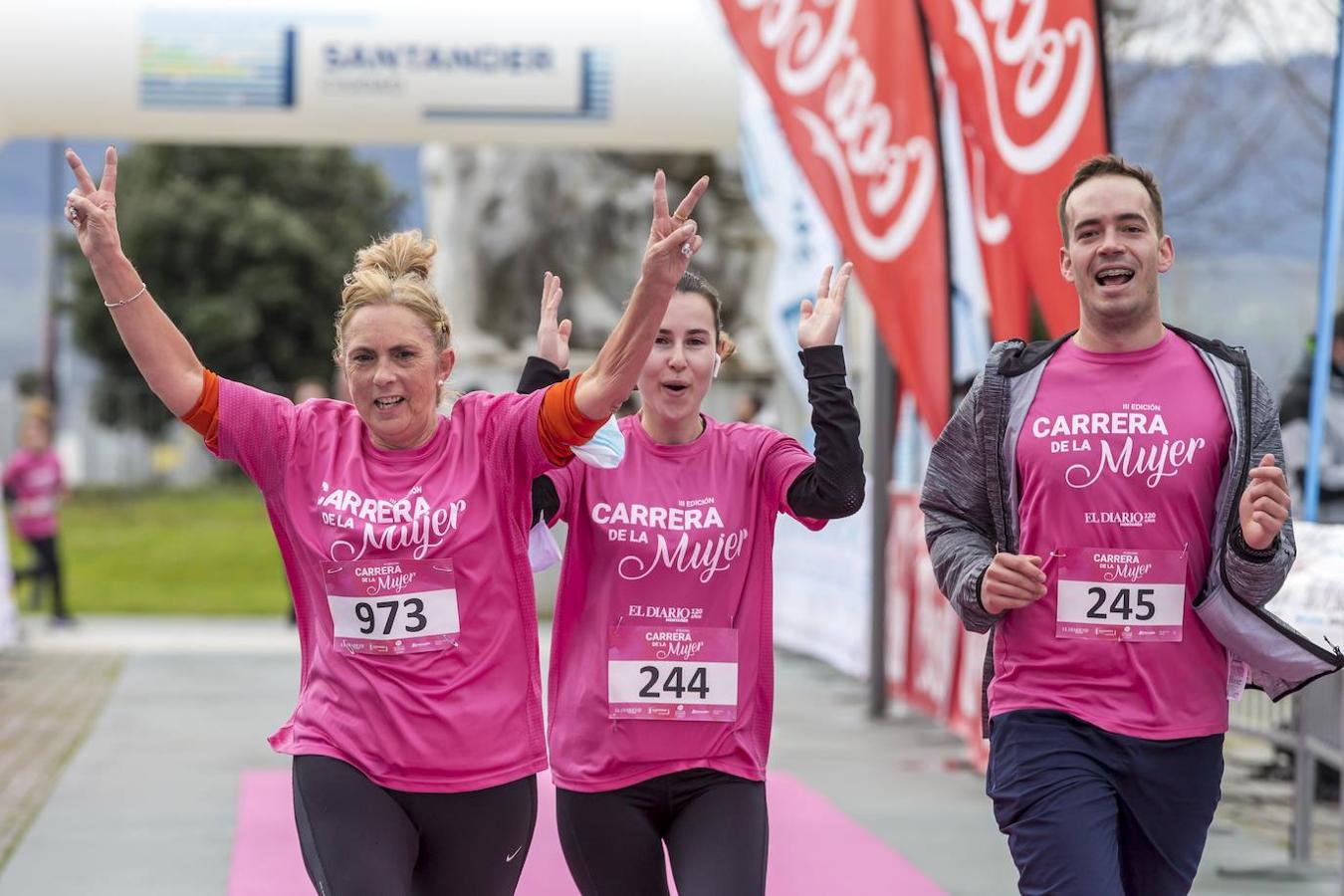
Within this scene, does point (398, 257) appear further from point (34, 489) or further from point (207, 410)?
point (34, 489)

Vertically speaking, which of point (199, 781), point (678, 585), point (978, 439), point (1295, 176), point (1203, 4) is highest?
point (1203, 4)

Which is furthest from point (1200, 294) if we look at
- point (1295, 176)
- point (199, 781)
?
point (199, 781)

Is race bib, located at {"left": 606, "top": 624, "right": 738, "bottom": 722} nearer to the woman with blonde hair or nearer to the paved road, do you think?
the woman with blonde hair

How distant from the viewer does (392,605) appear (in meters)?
3.70

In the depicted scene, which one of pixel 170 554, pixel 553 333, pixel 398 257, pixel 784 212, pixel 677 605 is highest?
pixel 784 212

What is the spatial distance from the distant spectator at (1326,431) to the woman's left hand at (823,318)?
166 inches

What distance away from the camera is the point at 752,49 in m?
9.20

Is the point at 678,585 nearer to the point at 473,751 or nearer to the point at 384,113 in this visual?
the point at 473,751

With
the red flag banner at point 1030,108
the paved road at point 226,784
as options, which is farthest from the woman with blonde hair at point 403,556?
the red flag banner at point 1030,108

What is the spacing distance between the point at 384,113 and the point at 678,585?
27.0 feet

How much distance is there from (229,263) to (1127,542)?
5510 cm

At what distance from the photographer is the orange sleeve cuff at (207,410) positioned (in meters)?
3.78

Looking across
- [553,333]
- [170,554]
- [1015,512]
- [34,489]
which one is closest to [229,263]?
[170,554]

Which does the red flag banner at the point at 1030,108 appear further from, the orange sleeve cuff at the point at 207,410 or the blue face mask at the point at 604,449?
the orange sleeve cuff at the point at 207,410
